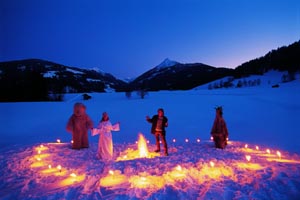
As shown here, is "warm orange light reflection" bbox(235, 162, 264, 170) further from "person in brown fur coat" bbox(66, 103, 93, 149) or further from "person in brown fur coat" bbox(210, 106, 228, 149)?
→ "person in brown fur coat" bbox(66, 103, 93, 149)

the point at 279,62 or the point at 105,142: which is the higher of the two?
the point at 279,62

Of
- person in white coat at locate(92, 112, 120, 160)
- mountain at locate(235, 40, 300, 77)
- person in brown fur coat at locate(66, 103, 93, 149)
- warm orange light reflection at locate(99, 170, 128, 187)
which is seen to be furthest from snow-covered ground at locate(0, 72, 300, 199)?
mountain at locate(235, 40, 300, 77)

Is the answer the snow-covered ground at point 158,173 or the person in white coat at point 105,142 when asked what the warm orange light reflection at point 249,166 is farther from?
the person in white coat at point 105,142

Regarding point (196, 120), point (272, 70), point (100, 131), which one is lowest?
point (196, 120)

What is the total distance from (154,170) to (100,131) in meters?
2.67

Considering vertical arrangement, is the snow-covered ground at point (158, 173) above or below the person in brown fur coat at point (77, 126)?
below

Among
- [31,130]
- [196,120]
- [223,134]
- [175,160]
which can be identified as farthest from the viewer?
[196,120]

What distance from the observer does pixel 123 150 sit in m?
8.91

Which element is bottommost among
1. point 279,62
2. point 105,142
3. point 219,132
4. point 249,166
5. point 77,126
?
point 249,166

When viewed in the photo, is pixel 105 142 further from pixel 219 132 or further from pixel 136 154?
pixel 219 132

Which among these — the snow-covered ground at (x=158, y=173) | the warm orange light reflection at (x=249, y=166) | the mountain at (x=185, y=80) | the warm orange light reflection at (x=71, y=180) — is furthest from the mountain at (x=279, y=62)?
the warm orange light reflection at (x=71, y=180)

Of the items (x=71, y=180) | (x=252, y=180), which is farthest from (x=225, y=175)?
(x=71, y=180)

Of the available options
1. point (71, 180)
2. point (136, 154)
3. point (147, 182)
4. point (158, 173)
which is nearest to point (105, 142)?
point (136, 154)

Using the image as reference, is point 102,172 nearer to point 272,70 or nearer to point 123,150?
point 123,150
